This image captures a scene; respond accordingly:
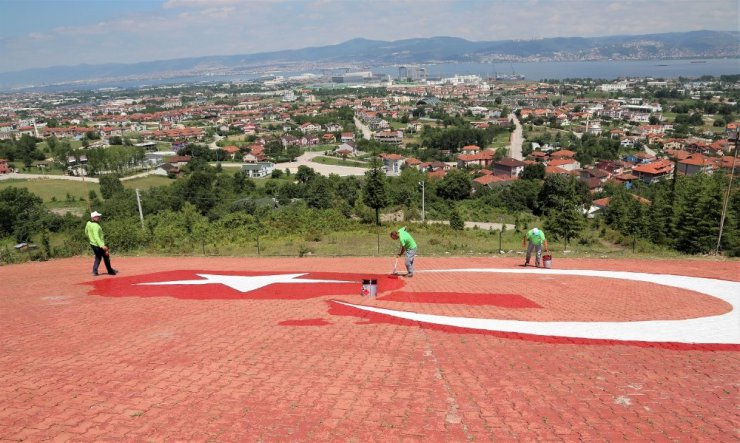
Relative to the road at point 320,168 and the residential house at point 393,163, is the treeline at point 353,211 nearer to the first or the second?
the road at point 320,168

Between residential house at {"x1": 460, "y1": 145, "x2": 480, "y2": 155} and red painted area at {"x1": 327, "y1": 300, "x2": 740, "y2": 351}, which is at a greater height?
red painted area at {"x1": 327, "y1": 300, "x2": 740, "y2": 351}

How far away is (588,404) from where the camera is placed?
16.9 feet

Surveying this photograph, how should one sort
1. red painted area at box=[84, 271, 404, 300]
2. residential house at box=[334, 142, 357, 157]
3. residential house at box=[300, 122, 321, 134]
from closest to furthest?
red painted area at box=[84, 271, 404, 300] → residential house at box=[334, 142, 357, 157] → residential house at box=[300, 122, 321, 134]

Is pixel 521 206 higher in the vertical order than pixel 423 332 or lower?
lower

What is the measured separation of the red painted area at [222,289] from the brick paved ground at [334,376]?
1.73 ft

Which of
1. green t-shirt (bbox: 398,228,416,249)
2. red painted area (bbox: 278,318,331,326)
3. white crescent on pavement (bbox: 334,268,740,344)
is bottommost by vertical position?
white crescent on pavement (bbox: 334,268,740,344)

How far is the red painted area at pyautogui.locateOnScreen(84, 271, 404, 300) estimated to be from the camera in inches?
401

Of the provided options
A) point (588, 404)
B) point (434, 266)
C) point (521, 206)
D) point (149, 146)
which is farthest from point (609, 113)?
point (588, 404)

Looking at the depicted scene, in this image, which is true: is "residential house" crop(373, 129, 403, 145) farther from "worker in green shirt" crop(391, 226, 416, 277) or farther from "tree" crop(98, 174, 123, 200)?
"worker in green shirt" crop(391, 226, 416, 277)

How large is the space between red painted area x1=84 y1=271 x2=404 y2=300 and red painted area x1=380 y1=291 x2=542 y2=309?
0.80 meters

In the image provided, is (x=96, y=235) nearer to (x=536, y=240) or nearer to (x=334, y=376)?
(x=334, y=376)

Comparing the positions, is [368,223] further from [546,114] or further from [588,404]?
[546,114]

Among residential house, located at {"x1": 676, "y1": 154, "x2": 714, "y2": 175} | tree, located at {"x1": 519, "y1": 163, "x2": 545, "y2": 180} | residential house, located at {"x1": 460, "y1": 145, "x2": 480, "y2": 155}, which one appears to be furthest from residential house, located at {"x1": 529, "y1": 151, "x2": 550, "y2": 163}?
residential house, located at {"x1": 676, "y1": 154, "x2": 714, "y2": 175}

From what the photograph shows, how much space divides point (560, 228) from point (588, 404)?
79.6 feet
